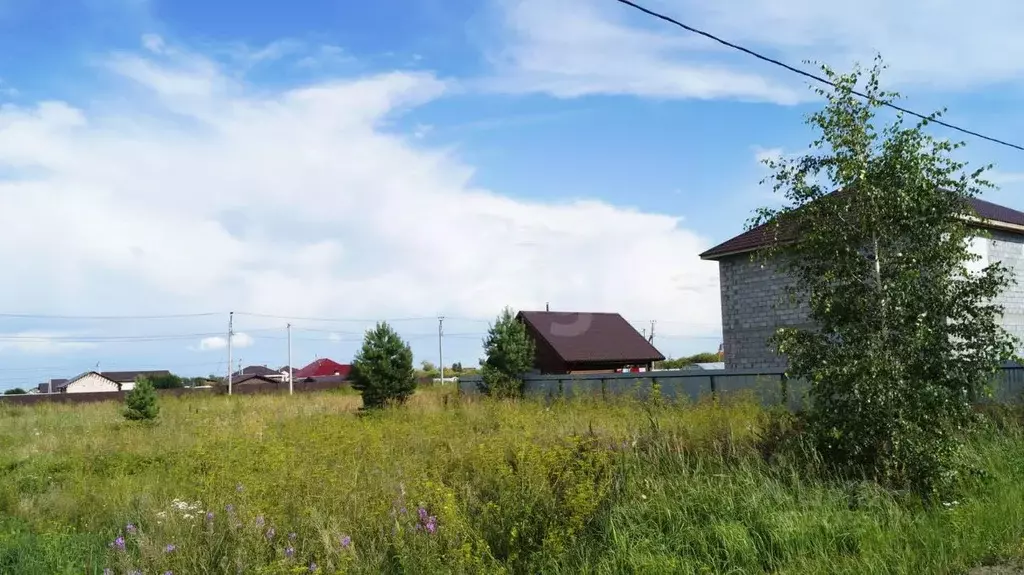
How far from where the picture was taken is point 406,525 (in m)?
5.41

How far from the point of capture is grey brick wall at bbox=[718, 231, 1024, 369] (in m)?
17.4

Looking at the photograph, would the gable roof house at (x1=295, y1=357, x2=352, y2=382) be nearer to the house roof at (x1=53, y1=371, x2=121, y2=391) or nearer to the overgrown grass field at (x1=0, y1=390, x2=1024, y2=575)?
the house roof at (x1=53, y1=371, x2=121, y2=391)

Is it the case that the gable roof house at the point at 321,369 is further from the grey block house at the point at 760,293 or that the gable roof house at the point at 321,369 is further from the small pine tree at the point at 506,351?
the grey block house at the point at 760,293

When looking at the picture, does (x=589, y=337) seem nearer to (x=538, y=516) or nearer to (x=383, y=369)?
(x=383, y=369)

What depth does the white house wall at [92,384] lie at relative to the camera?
7462cm

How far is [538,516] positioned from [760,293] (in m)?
15.0

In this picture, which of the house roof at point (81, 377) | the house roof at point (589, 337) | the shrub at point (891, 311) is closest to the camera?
the shrub at point (891, 311)

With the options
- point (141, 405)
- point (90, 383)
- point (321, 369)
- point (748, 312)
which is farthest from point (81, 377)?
point (748, 312)

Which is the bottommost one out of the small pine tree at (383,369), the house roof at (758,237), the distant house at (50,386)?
the distant house at (50,386)

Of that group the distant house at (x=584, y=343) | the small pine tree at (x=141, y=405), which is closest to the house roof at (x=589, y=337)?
the distant house at (x=584, y=343)

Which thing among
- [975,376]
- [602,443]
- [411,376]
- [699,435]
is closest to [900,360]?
[975,376]

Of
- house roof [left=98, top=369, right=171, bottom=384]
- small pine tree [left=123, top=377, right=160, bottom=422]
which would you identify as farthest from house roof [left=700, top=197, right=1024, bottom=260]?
house roof [left=98, top=369, right=171, bottom=384]

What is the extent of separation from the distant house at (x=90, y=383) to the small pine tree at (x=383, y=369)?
64.2m

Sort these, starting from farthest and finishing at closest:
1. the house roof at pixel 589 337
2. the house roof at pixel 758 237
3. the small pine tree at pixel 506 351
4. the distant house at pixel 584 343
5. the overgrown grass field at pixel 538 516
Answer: the house roof at pixel 589 337
the distant house at pixel 584 343
the small pine tree at pixel 506 351
the house roof at pixel 758 237
the overgrown grass field at pixel 538 516
